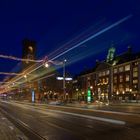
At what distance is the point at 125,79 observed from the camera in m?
126

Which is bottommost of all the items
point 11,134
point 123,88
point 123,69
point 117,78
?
point 11,134

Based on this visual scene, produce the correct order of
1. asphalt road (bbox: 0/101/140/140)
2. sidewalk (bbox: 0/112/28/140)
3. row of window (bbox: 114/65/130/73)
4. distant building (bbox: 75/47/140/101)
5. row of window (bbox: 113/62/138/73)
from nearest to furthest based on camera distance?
1. sidewalk (bbox: 0/112/28/140)
2. asphalt road (bbox: 0/101/140/140)
3. distant building (bbox: 75/47/140/101)
4. row of window (bbox: 113/62/138/73)
5. row of window (bbox: 114/65/130/73)

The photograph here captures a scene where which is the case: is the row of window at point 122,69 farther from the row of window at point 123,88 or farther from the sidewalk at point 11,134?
the sidewalk at point 11,134

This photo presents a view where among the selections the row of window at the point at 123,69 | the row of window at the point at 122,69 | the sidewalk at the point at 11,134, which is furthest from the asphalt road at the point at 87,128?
the row of window at the point at 122,69

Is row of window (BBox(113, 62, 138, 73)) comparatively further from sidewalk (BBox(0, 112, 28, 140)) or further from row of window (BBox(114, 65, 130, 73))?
sidewalk (BBox(0, 112, 28, 140))

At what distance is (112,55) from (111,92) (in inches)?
1250

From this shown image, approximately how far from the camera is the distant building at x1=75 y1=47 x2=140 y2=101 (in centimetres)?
11788

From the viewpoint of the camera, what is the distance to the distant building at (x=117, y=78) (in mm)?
117875

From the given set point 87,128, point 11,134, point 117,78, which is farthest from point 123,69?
point 11,134

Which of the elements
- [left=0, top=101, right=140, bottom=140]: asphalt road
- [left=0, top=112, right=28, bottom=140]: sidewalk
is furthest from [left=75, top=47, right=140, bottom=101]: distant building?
[left=0, top=112, right=28, bottom=140]: sidewalk

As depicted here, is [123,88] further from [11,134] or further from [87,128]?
[11,134]

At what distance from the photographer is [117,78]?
131375 millimetres

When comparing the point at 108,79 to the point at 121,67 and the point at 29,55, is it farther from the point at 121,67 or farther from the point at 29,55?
the point at 29,55

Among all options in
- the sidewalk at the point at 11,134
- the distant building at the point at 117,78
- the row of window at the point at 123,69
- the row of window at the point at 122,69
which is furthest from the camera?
the row of window at the point at 122,69
